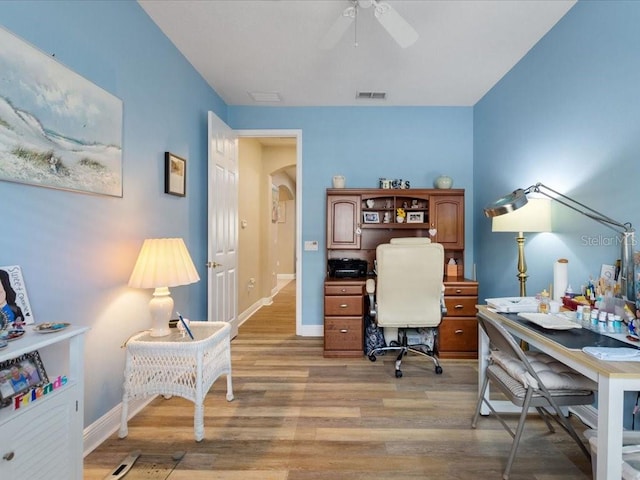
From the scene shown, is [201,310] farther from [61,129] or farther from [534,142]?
[534,142]

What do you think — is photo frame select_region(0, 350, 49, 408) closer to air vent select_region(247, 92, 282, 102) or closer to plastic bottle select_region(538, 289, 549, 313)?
plastic bottle select_region(538, 289, 549, 313)

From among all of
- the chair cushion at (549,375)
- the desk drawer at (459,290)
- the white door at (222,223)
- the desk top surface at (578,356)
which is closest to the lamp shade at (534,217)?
the desk top surface at (578,356)

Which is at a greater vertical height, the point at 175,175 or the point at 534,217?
the point at 175,175

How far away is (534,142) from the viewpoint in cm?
258

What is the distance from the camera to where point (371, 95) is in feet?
11.3

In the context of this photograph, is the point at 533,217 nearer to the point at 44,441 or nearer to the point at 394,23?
the point at 394,23

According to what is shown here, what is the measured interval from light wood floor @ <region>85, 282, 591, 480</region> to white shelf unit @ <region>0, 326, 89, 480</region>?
1.57 ft

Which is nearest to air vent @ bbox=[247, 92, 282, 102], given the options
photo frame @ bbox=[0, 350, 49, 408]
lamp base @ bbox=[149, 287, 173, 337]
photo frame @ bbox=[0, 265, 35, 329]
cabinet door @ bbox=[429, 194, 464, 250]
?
cabinet door @ bbox=[429, 194, 464, 250]

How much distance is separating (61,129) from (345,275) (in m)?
2.57

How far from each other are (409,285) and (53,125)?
2499 mm

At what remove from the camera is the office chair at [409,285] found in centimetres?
260

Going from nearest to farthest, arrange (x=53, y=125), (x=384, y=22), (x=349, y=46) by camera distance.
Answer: (x=53, y=125)
(x=384, y=22)
(x=349, y=46)

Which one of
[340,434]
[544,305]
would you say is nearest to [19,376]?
[340,434]

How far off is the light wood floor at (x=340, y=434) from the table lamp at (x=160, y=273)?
644 mm
